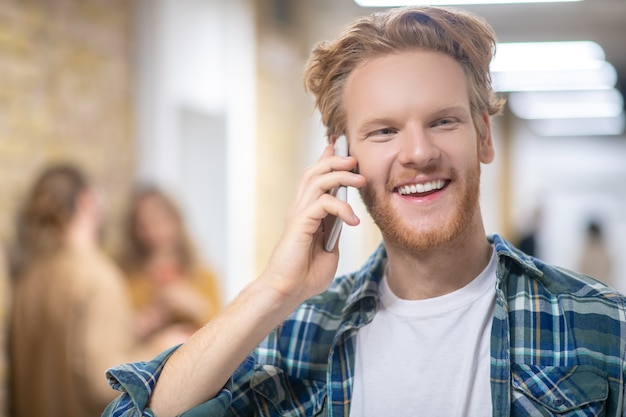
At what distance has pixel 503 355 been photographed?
4.46 ft

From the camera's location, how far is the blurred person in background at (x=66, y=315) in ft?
10.6

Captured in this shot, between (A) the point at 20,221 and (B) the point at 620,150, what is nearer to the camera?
(A) the point at 20,221

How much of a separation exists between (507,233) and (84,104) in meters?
11.2

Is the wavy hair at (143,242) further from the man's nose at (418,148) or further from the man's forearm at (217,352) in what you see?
the man's nose at (418,148)

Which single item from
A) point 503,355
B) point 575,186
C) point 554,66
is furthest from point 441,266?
point 575,186

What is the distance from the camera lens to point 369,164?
1482 mm


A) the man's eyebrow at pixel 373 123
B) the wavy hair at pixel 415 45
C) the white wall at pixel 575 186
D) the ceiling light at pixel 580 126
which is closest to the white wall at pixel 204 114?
the wavy hair at pixel 415 45

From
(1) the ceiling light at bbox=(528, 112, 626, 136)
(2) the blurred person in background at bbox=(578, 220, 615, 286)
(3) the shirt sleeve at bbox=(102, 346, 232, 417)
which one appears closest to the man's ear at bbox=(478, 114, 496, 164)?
(3) the shirt sleeve at bbox=(102, 346, 232, 417)

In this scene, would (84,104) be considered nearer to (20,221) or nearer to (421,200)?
(20,221)

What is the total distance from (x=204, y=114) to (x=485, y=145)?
3.90 m

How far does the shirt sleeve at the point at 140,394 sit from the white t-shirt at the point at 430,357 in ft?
0.75

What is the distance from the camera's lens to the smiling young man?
1374mm

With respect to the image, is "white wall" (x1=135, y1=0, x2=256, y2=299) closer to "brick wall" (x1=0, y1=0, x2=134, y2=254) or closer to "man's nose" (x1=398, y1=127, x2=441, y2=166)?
"brick wall" (x1=0, y1=0, x2=134, y2=254)

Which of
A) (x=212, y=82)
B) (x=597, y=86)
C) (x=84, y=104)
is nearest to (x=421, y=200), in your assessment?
(x=84, y=104)
